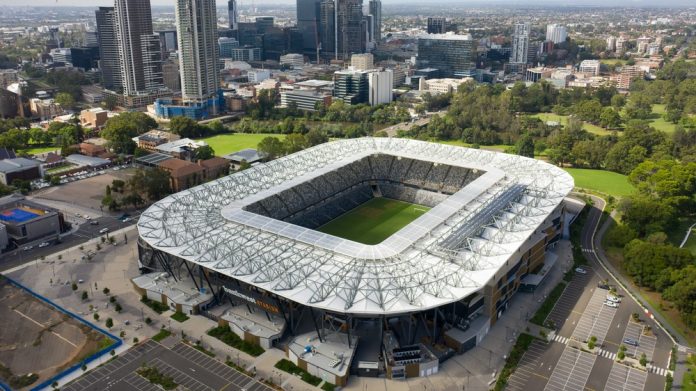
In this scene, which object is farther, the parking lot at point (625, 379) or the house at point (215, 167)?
the house at point (215, 167)

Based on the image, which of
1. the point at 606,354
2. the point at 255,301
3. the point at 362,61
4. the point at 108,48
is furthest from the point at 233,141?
the point at 606,354

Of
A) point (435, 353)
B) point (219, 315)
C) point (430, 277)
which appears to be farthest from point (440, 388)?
point (219, 315)

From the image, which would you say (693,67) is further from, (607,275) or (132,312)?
(132,312)

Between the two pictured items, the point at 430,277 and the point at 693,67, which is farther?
the point at 693,67

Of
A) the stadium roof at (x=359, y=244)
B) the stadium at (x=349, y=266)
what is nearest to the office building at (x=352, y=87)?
the stadium at (x=349, y=266)

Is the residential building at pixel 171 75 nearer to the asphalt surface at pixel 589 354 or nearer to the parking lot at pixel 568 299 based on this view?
the parking lot at pixel 568 299

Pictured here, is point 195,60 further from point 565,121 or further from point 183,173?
point 565,121

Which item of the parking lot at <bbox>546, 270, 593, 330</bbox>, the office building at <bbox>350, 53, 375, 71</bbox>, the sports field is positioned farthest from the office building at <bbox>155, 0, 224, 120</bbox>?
the parking lot at <bbox>546, 270, 593, 330</bbox>
